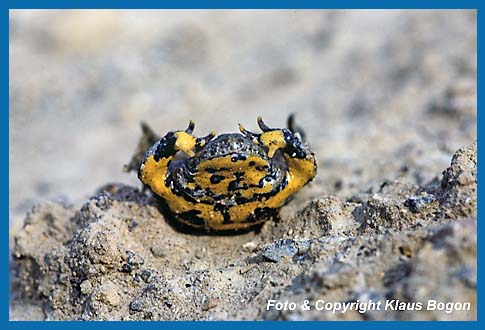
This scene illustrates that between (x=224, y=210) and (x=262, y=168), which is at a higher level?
(x=262, y=168)

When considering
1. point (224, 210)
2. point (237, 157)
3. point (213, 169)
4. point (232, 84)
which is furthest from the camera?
point (232, 84)

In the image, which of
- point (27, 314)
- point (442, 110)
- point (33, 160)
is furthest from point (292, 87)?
point (27, 314)

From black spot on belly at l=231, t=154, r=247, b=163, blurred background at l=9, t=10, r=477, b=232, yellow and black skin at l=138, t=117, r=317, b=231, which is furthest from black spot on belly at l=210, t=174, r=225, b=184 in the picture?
blurred background at l=9, t=10, r=477, b=232

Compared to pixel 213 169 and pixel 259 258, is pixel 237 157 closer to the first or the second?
pixel 213 169

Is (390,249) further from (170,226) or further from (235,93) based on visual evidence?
(235,93)

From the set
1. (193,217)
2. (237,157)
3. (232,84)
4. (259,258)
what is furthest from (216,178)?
(232,84)

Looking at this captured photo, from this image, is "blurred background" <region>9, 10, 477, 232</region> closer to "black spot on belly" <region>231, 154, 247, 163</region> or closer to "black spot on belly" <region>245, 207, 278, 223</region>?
"black spot on belly" <region>245, 207, 278, 223</region>
